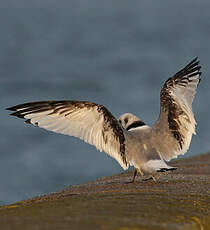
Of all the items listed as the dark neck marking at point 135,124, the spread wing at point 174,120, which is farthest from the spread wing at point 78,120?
the spread wing at point 174,120

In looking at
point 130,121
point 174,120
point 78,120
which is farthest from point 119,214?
point 130,121

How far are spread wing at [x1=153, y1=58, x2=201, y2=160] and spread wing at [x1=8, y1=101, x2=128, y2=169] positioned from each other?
0.86 metres

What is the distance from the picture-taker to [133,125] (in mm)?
8359

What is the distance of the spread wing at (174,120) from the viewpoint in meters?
8.09

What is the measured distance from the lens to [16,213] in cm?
453

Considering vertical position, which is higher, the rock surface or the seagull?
the seagull

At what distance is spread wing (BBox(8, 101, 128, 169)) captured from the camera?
7.29 metres

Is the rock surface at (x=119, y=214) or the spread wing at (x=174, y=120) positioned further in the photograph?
the spread wing at (x=174, y=120)

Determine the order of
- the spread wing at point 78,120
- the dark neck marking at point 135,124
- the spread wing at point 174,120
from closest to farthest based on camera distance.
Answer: the spread wing at point 78,120 < the spread wing at point 174,120 < the dark neck marking at point 135,124

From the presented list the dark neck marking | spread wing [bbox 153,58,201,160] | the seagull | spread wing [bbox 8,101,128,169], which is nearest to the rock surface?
the seagull

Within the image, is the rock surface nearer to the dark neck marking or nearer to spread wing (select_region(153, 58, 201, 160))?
spread wing (select_region(153, 58, 201, 160))

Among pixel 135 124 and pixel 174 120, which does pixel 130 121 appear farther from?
pixel 174 120

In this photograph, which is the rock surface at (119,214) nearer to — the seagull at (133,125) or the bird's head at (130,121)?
the seagull at (133,125)

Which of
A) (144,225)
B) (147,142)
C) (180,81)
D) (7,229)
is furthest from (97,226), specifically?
(180,81)
